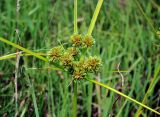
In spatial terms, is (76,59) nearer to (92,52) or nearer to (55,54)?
(55,54)

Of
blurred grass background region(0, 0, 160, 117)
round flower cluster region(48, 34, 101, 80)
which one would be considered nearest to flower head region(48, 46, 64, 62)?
round flower cluster region(48, 34, 101, 80)

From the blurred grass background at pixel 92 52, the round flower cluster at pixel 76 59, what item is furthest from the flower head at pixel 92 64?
the blurred grass background at pixel 92 52

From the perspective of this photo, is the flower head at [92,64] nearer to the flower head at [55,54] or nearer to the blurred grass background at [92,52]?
the flower head at [55,54]

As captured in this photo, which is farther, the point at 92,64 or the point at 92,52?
the point at 92,52

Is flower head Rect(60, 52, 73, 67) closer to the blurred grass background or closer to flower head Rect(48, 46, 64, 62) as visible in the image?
flower head Rect(48, 46, 64, 62)

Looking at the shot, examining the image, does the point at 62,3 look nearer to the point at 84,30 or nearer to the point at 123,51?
the point at 84,30

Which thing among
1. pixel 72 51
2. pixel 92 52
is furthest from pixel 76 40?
pixel 92 52

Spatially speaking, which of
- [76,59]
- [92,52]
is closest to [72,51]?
[76,59]

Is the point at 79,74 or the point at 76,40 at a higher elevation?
the point at 76,40
